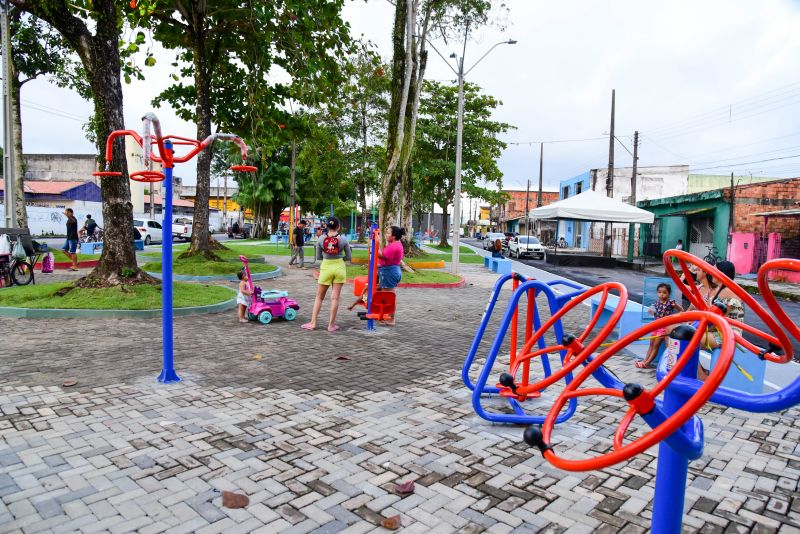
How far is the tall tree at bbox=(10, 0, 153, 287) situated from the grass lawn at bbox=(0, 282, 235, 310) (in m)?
0.41

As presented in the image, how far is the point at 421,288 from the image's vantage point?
15.7 meters

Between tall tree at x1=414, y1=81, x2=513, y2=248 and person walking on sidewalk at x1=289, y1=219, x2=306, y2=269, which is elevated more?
tall tree at x1=414, y1=81, x2=513, y2=248

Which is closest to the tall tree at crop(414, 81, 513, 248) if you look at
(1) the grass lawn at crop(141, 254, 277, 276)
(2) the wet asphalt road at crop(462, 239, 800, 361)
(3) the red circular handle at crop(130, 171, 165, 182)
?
(2) the wet asphalt road at crop(462, 239, 800, 361)

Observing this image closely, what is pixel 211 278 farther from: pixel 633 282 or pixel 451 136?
pixel 451 136

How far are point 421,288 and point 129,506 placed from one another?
41.4 feet

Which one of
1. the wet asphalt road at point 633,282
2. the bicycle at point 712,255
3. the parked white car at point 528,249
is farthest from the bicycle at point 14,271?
the bicycle at point 712,255

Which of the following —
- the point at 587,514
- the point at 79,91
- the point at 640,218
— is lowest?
the point at 587,514

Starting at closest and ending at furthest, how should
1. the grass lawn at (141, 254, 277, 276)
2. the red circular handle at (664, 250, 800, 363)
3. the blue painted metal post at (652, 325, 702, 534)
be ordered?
the red circular handle at (664, 250, 800, 363) → the blue painted metal post at (652, 325, 702, 534) → the grass lawn at (141, 254, 277, 276)

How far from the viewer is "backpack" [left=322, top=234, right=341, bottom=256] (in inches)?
329

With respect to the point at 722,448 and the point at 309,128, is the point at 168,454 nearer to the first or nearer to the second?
the point at 722,448

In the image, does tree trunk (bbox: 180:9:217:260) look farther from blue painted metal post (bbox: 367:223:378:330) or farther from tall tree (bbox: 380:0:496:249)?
blue painted metal post (bbox: 367:223:378:330)

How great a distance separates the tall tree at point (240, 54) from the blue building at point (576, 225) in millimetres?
35617

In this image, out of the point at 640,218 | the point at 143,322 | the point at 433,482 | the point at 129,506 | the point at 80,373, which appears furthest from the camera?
the point at 640,218

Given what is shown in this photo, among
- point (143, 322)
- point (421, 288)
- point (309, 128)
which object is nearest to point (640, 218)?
point (421, 288)
